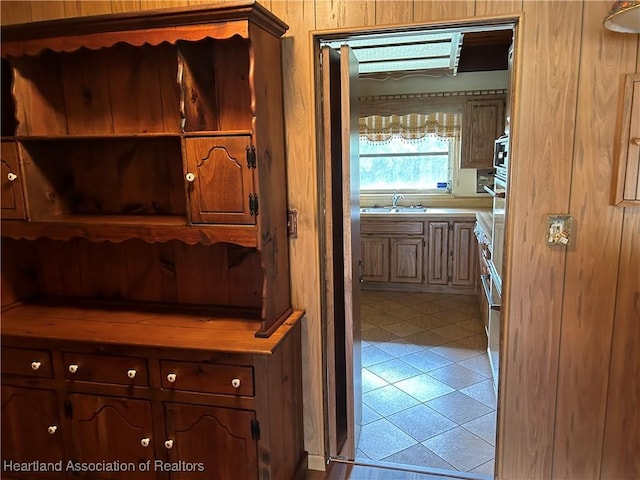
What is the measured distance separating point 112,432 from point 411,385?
1923mm

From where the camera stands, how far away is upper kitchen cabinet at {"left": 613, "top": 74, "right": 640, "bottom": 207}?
68.2 inches

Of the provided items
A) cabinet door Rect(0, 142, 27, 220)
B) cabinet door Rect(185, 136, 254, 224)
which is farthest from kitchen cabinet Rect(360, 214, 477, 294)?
cabinet door Rect(0, 142, 27, 220)

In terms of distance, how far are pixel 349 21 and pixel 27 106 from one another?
60.3 inches

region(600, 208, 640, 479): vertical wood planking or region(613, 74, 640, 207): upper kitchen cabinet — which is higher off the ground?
region(613, 74, 640, 207): upper kitchen cabinet

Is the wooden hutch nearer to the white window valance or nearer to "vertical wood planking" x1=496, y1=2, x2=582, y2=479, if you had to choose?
"vertical wood planking" x1=496, y1=2, x2=582, y2=479

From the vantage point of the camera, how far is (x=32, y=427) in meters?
2.11

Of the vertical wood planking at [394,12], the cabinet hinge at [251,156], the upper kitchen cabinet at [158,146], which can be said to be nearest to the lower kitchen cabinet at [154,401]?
the upper kitchen cabinet at [158,146]

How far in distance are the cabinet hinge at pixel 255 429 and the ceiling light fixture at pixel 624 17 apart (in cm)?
194

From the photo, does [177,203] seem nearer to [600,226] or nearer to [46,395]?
[46,395]

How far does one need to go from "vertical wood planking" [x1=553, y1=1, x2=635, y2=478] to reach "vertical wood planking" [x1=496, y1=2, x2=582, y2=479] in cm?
4

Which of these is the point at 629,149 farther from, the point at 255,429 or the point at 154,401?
the point at 154,401

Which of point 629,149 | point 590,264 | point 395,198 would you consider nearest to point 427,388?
point 590,264

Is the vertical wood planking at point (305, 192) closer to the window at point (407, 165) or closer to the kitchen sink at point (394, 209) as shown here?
the kitchen sink at point (394, 209)

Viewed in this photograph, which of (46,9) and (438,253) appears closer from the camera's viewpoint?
(46,9)
